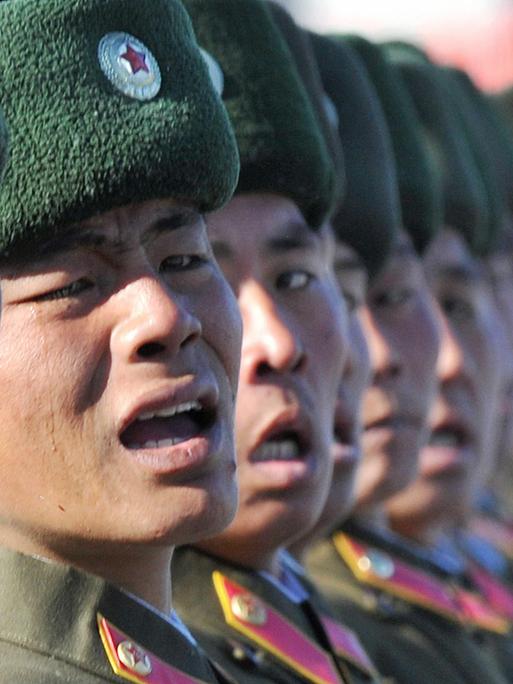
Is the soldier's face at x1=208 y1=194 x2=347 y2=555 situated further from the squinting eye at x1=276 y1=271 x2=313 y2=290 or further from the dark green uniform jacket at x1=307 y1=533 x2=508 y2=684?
the dark green uniform jacket at x1=307 y1=533 x2=508 y2=684

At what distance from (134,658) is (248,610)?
0.87 meters

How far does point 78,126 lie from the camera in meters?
3.07

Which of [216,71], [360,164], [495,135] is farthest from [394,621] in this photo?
[495,135]

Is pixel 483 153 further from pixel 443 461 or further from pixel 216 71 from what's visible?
pixel 216 71

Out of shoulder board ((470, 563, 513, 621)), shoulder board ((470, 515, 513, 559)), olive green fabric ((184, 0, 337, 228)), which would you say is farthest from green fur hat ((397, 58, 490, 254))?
olive green fabric ((184, 0, 337, 228))

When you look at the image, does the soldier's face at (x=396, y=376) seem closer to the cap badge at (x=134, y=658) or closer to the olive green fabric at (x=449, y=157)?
the olive green fabric at (x=449, y=157)

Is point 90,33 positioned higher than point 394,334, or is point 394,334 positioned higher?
point 90,33

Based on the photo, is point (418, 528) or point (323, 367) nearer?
point (323, 367)

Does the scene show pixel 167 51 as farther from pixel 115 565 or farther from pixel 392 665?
pixel 392 665

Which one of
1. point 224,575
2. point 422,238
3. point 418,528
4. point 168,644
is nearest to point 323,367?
Answer: point 224,575

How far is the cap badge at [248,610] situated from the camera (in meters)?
4.00

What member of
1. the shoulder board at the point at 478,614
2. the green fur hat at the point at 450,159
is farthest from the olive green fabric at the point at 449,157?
the shoulder board at the point at 478,614

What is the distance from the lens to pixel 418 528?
6.35 meters

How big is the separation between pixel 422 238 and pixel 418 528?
3.29 feet
